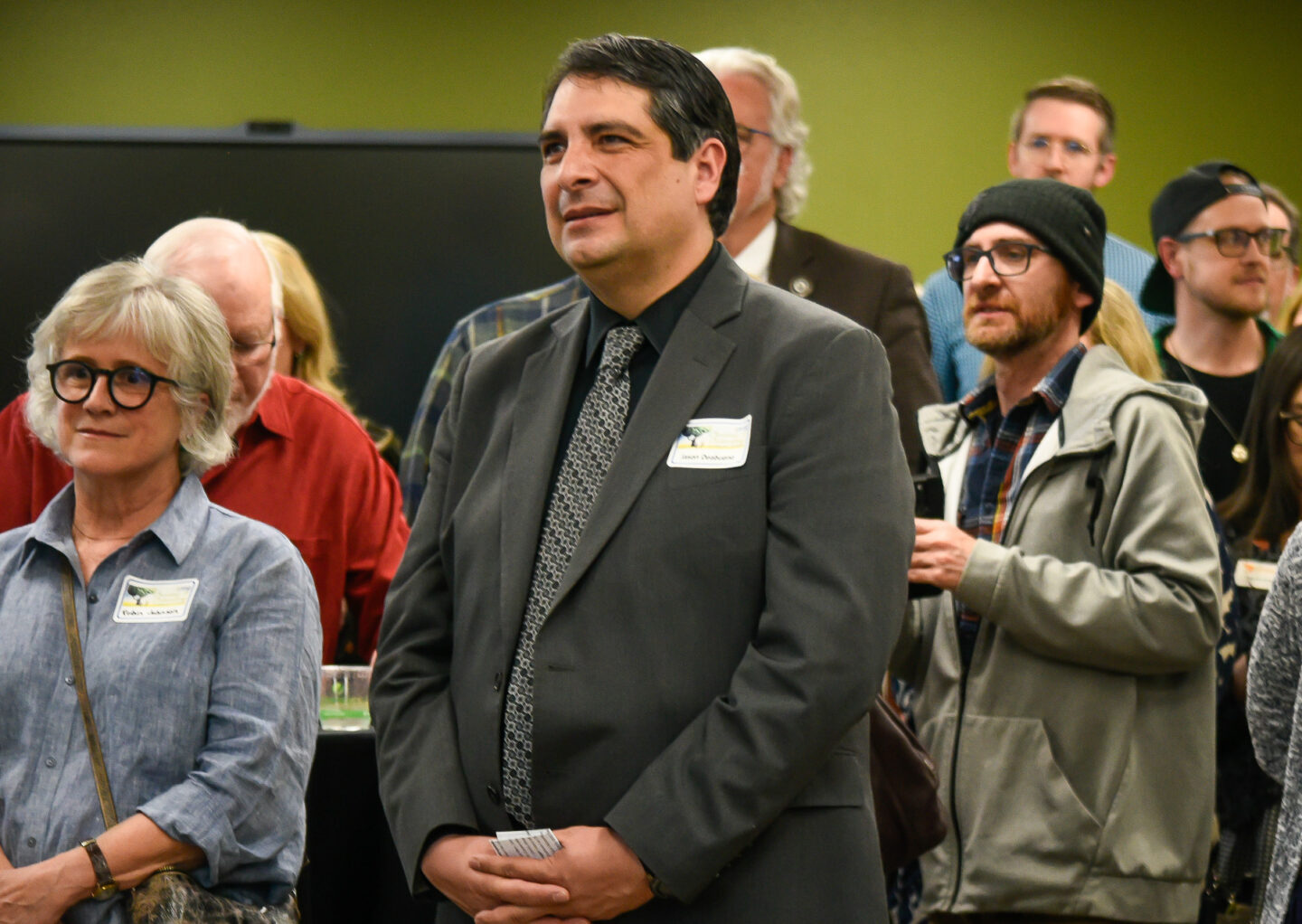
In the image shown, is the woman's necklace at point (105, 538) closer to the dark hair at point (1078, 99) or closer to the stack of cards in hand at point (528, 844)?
the stack of cards in hand at point (528, 844)

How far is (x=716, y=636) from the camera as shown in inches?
73.7

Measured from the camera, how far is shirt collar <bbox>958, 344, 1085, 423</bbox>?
9.95ft

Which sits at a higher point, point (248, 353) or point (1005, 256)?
point (1005, 256)

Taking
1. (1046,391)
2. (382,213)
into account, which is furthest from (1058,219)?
A: (382,213)

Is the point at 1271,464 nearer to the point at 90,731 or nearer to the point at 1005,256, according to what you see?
the point at 1005,256

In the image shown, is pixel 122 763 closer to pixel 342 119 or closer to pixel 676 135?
pixel 676 135

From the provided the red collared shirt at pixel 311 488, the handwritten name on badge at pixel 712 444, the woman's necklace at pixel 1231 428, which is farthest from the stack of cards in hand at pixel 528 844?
the woman's necklace at pixel 1231 428

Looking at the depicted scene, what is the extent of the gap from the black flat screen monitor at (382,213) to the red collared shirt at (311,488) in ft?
7.35

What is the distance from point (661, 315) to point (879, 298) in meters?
1.48

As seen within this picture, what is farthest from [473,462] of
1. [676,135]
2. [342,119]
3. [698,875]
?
[342,119]

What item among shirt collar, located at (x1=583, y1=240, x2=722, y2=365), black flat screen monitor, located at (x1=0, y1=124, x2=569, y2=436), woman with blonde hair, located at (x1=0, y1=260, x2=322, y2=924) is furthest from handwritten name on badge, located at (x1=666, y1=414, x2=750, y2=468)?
black flat screen monitor, located at (x1=0, y1=124, x2=569, y2=436)

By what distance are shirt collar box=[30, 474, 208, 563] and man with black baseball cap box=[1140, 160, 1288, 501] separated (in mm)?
2555

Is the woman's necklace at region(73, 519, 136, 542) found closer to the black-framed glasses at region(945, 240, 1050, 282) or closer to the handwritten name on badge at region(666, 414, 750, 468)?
the handwritten name on badge at region(666, 414, 750, 468)

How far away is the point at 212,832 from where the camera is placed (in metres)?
2.19
